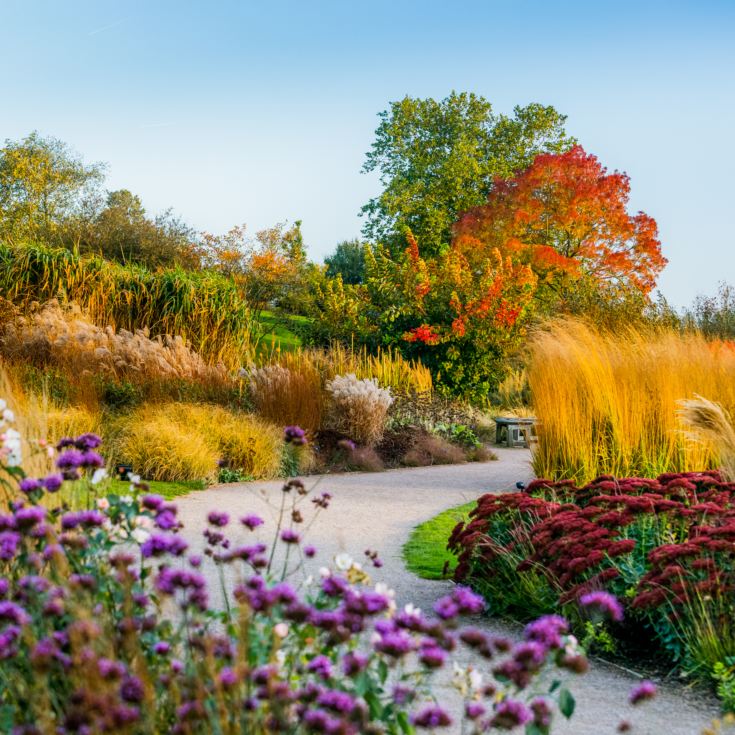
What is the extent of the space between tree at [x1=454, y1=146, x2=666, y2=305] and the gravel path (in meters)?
14.1

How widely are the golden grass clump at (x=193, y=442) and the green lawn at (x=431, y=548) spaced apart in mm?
2534

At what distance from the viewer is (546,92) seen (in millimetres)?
28609

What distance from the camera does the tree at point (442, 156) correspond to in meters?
27.2

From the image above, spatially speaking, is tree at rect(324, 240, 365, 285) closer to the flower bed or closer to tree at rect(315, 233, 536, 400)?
tree at rect(315, 233, 536, 400)

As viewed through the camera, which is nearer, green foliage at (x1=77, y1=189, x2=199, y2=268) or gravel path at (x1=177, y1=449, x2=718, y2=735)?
gravel path at (x1=177, y1=449, x2=718, y2=735)

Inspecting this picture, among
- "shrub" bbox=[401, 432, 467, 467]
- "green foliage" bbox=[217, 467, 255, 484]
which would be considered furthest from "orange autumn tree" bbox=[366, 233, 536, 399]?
"green foliage" bbox=[217, 467, 255, 484]

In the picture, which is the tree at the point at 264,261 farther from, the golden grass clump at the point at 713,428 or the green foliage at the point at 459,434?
the golden grass clump at the point at 713,428

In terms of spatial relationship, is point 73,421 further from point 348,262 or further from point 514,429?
point 348,262

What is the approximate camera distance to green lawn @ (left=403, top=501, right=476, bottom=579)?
5312 mm

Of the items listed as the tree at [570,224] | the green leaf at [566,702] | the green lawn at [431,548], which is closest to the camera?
the green leaf at [566,702]

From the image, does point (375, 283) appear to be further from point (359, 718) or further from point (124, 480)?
point (359, 718)

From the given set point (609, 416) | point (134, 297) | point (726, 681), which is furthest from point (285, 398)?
point (726, 681)

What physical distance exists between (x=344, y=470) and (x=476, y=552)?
17.8 ft

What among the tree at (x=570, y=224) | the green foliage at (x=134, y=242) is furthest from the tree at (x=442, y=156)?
the green foliage at (x=134, y=242)
